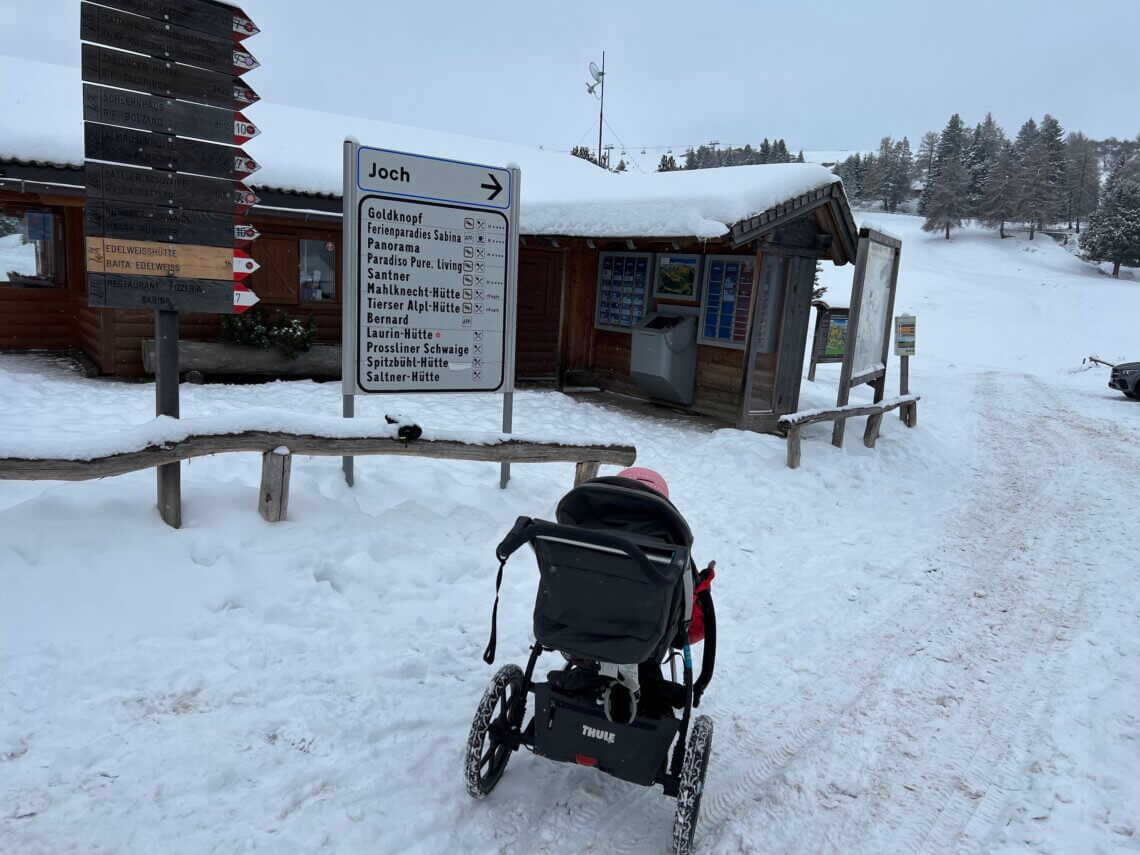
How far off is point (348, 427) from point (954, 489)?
771cm

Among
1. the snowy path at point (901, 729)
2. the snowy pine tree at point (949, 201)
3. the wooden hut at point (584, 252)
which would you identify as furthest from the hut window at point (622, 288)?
the snowy pine tree at point (949, 201)

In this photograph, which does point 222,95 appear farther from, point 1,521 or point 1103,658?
point 1103,658

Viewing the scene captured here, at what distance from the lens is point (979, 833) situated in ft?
10.5

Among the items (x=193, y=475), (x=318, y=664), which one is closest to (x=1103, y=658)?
(x=318, y=664)

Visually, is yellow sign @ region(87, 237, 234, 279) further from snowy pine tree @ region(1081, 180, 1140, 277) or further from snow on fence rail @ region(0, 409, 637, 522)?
snowy pine tree @ region(1081, 180, 1140, 277)

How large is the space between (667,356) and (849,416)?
2723mm

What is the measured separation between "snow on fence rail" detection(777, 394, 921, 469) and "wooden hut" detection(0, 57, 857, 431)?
1.30m

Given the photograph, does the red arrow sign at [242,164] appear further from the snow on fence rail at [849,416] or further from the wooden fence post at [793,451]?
the wooden fence post at [793,451]

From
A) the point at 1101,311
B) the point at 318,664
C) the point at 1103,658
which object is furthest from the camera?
the point at 1101,311

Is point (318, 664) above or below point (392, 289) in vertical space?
below

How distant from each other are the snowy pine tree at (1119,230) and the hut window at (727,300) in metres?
45.8

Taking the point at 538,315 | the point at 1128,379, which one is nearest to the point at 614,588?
the point at 538,315

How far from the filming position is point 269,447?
4.81 m

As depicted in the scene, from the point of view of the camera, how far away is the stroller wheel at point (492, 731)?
2.98m
